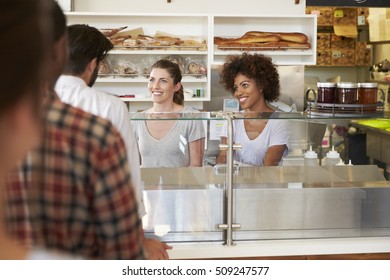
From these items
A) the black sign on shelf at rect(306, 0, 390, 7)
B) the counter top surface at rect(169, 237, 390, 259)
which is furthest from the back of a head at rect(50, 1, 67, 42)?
the black sign on shelf at rect(306, 0, 390, 7)

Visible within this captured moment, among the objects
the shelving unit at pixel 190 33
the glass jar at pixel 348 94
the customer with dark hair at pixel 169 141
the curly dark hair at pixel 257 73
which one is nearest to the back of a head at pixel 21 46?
the customer with dark hair at pixel 169 141

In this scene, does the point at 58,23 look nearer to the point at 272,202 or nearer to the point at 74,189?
the point at 74,189

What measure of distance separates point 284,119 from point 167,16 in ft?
5.86

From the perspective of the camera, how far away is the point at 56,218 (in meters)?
0.40

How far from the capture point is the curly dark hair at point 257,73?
6.18 ft

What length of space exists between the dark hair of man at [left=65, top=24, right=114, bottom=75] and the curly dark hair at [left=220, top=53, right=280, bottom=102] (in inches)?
43.3

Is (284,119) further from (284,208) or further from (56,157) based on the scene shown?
(56,157)

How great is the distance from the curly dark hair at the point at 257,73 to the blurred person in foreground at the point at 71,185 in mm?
1472

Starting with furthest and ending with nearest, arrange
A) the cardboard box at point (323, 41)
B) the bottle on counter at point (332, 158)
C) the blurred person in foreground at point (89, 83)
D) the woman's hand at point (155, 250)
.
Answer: the cardboard box at point (323, 41) < the bottle on counter at point (332, 158) < the woman's hand at point (155, 250) < the blurred person in foreground at point (89, 83)

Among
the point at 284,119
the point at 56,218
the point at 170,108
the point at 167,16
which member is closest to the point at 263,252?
the point at 284,119

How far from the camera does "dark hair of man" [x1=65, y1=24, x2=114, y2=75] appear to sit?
29.5 inches

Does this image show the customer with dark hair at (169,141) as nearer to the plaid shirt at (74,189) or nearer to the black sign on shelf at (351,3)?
the plaid shirt at (74,189)

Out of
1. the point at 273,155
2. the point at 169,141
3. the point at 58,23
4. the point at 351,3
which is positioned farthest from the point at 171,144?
the point at 351,3

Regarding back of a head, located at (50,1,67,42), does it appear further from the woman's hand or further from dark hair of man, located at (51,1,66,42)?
the woman's hand
